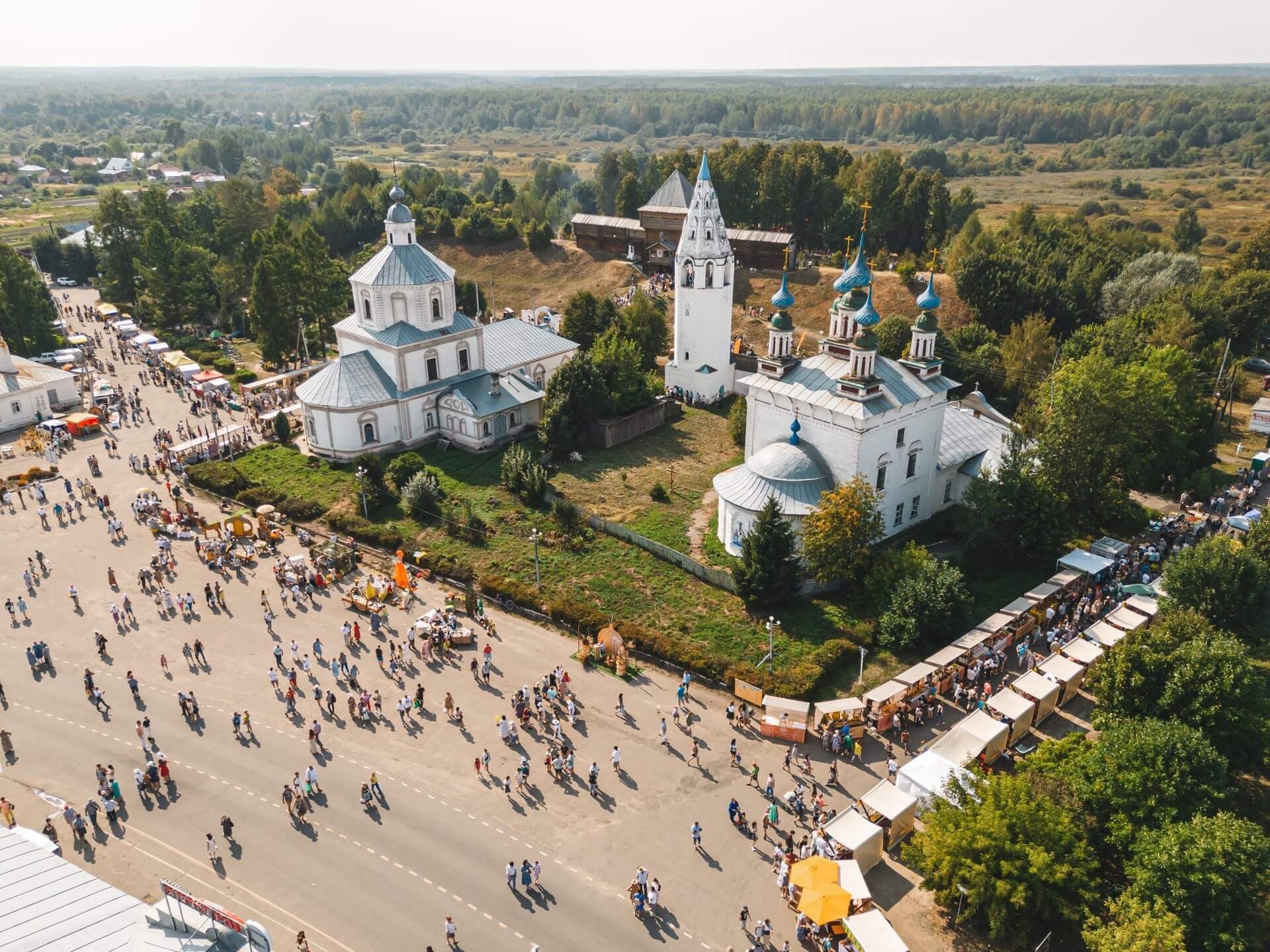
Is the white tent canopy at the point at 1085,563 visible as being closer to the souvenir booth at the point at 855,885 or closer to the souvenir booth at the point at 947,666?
the souvenir booth at the point at 947,666

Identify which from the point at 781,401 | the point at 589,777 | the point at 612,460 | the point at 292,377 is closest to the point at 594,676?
the point at 589,777

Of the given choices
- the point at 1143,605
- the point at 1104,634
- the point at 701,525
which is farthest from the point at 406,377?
the point at 1143,605

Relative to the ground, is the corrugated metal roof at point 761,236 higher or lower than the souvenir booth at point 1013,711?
higher

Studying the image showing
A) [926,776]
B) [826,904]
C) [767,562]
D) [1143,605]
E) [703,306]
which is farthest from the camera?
[703,306]

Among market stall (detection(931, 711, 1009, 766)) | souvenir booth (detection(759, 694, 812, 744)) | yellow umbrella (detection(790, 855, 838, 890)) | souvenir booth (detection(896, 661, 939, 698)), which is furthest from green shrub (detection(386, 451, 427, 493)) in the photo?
yellow umbrella (detection(790, 855, 838, 890))

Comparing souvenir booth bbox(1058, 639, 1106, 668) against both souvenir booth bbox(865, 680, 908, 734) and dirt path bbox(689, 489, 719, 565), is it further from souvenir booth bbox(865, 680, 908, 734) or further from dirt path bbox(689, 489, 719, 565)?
dirt path bbox(689, 489, 719, 565)

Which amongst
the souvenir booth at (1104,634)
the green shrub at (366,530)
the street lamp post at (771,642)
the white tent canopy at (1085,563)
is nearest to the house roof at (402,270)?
the green shrub at (366,530)

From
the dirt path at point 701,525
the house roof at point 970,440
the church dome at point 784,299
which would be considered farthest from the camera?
the church dome at point 784,299

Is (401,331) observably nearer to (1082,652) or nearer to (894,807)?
(894,807)

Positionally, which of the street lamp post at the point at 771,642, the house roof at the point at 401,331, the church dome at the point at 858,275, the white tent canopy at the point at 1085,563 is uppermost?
the church dome at the point at 858,275
